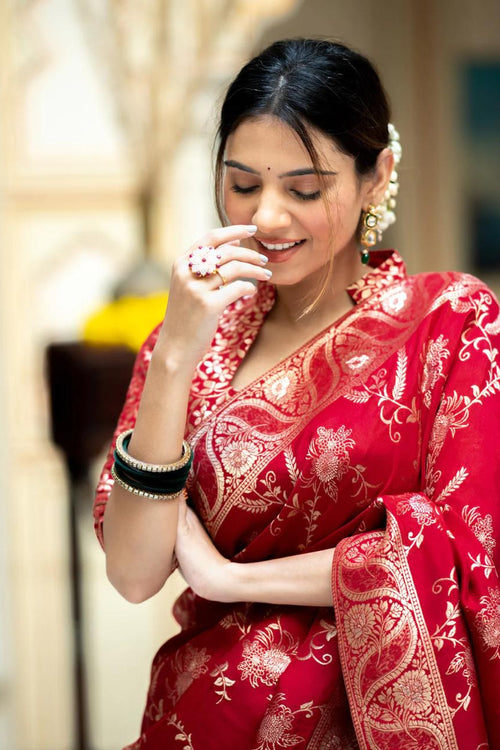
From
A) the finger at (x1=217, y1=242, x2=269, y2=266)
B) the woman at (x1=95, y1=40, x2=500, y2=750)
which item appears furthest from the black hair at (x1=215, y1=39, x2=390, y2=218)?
the finger at (x1=217, y1=242, x2=269, y2=266)

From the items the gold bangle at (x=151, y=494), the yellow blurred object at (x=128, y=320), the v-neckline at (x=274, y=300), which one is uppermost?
the v-neckline at (x=274, y=300)

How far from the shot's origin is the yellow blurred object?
107 inches

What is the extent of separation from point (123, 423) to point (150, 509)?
184 mm

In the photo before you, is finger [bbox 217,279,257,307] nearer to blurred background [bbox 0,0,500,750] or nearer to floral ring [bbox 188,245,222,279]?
floral ring [bbox 188,245,222,279]

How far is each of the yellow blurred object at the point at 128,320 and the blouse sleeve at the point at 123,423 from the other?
47.4 inches

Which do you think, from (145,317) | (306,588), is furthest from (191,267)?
(145,317)

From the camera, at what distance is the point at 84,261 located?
4004 mm

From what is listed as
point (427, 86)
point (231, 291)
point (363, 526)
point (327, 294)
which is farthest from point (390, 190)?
point (427, 86)

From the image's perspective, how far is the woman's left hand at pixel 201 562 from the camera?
1281 millimetres

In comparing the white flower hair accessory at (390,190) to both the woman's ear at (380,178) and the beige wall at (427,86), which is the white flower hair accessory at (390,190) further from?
the beige wall at (427,86)

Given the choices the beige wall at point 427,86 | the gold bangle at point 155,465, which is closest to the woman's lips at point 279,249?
the gold bangle at point 155,465

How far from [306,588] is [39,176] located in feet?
9.64

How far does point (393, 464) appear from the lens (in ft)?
4.08

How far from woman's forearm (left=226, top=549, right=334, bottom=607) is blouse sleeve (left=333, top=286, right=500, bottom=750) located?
0.02m
